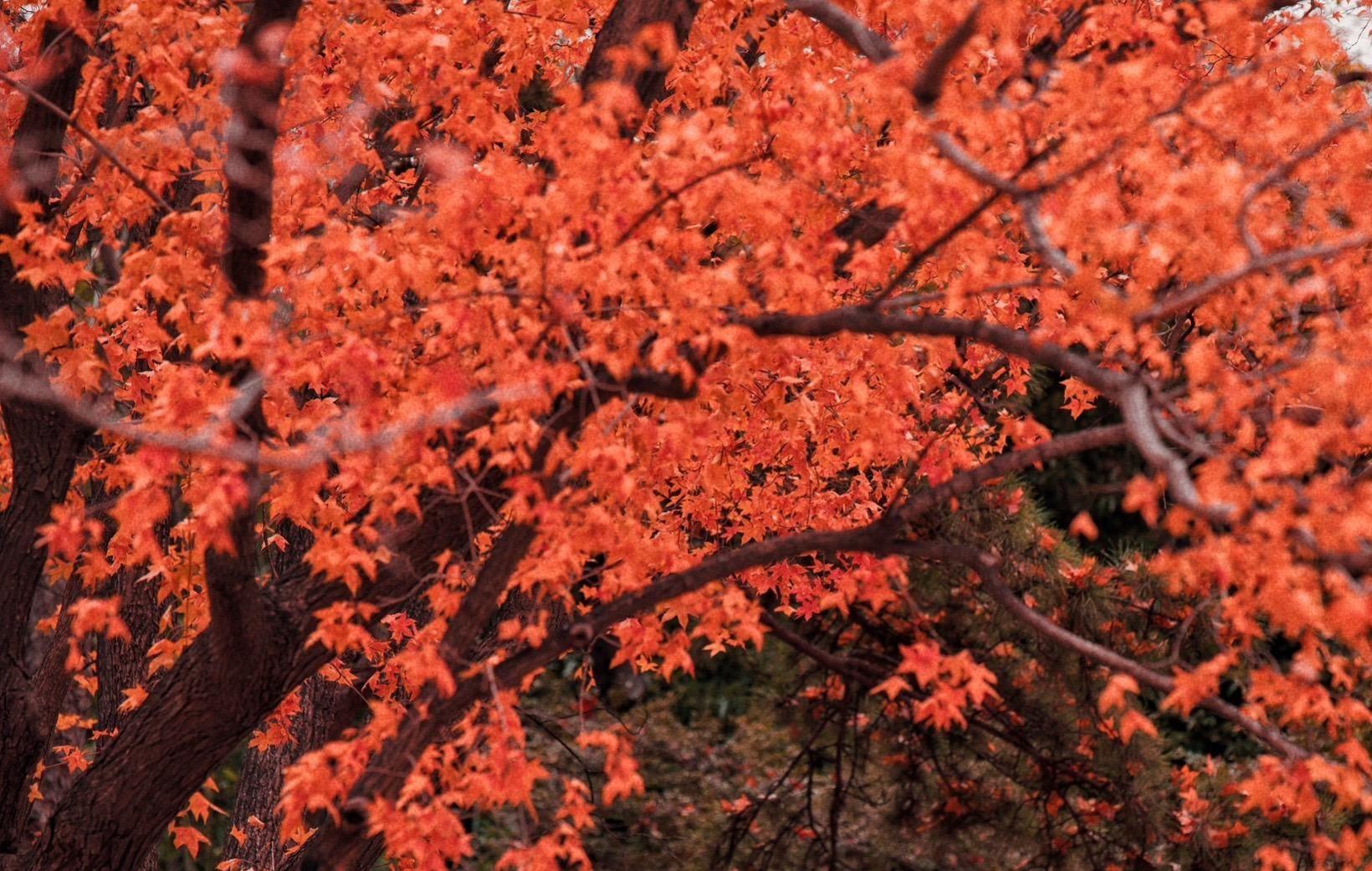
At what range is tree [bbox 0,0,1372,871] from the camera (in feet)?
13.9

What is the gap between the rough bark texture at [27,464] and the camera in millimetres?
5766

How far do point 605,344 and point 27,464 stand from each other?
2738 mm

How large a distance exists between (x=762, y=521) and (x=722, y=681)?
8.23 m

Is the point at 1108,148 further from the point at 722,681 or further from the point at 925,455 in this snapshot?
the point at 722,681

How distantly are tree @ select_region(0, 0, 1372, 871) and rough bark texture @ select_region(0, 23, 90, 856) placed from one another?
21mm

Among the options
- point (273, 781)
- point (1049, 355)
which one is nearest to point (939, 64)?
point (1049, 355)

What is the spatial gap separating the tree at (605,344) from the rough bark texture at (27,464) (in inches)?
0.8

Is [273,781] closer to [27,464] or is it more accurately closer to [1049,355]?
[27,464]

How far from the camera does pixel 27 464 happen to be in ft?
19.8

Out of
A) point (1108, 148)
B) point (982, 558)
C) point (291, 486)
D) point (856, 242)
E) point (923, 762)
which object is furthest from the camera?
point (923, 762)

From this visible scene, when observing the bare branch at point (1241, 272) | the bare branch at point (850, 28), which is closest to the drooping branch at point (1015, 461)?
the bare branch at point (1241, 272)

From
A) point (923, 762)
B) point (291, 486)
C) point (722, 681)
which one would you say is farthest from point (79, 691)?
point (291, 486)

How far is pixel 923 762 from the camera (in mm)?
9867

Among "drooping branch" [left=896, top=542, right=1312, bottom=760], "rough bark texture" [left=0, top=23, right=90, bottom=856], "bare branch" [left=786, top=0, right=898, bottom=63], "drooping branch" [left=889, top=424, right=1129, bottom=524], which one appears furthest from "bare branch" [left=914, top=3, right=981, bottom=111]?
"rough bark texture" [left=0, top=23, right=90, bottom=856]
